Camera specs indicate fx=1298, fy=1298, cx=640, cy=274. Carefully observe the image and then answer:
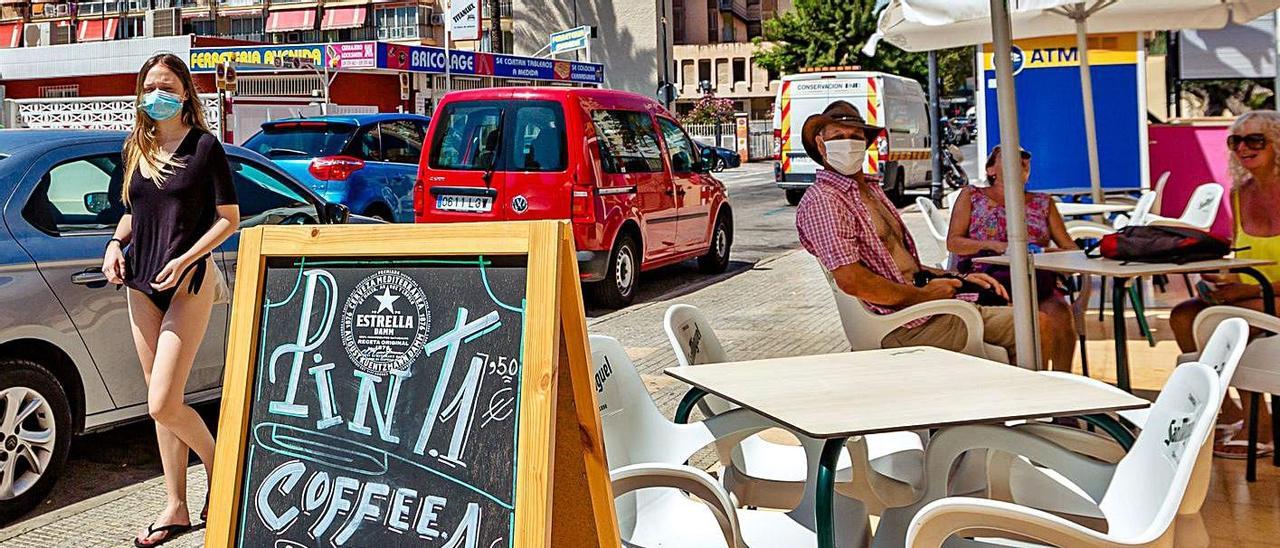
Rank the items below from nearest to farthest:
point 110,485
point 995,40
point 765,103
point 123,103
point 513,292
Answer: point 513,292, point 995,40, point 110,485, point 123,103, point 765,103

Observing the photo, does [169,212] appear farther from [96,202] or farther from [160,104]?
[96,202]

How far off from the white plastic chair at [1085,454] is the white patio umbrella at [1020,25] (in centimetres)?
110

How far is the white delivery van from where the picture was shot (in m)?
22.7

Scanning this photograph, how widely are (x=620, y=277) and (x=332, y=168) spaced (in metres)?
3.42

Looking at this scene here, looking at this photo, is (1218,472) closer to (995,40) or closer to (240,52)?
(995,40)

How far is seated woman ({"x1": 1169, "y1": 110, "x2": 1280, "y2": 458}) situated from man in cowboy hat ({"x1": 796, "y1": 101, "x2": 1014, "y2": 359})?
0.92 meters

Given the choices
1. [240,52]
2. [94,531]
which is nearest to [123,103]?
[240,52]

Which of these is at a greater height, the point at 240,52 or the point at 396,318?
Result: the point at 240,52

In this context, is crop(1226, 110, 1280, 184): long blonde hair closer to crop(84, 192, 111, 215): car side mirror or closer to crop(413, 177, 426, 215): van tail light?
crop(84, 192, 111, 215): car side mirror

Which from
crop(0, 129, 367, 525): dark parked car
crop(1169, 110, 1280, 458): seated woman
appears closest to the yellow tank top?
crop(1169, 110, 1280, 458): seated woman

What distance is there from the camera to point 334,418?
9.46ft

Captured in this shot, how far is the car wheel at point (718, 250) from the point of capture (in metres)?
13.2

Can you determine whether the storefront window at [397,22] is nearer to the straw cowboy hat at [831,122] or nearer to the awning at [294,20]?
the awning at [294,20]

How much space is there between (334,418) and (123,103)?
18917mm
